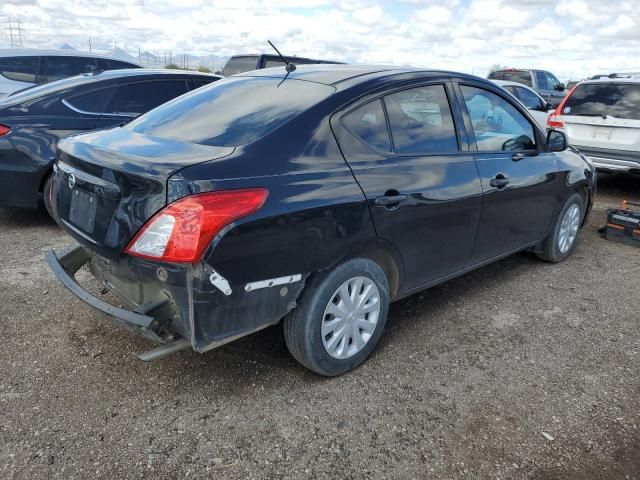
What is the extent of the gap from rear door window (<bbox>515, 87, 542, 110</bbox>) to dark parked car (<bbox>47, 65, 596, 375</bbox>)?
889 cm

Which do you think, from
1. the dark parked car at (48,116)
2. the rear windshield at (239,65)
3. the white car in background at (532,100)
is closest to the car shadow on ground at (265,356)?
the dark parked car at (48,116)

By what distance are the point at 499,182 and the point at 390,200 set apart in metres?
1.16

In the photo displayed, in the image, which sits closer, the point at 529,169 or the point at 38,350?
the point at 38,350

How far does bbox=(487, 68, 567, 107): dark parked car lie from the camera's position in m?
15.4

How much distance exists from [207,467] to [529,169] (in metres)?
3.07

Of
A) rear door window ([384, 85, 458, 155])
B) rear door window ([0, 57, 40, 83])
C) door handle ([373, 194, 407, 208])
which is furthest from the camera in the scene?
rear door window ([0, 57, 40, 83])

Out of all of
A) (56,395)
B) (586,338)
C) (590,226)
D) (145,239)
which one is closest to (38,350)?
(56,395)

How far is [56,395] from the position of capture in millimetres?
2652

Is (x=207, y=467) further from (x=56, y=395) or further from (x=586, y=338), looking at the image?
(x=586, y=338)

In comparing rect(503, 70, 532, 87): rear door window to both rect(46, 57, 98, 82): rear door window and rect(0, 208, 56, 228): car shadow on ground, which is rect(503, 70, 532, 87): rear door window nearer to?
rect(46, 57, 98, 82): rear door window

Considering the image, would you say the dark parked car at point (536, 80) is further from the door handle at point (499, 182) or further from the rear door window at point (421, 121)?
the rear door window at point (421, 121)

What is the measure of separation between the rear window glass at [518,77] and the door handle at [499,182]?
1330cm

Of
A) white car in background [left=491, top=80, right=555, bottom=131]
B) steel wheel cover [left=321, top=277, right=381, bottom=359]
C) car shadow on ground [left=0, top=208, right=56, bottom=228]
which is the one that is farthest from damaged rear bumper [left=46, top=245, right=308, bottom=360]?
white car in background [left=491, top=80, right=555, bottom=131]

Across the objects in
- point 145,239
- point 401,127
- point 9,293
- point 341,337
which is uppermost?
point 401,127
